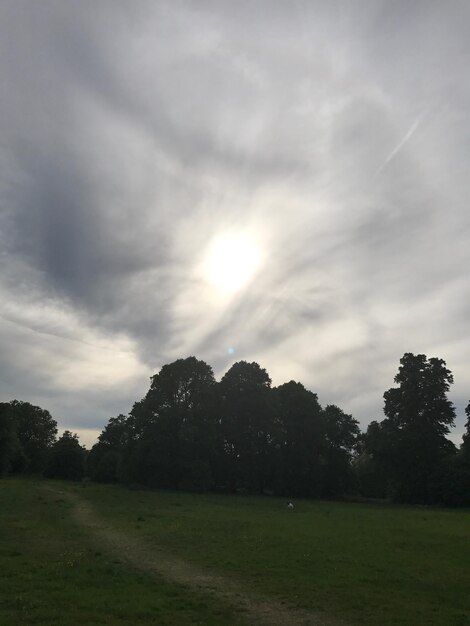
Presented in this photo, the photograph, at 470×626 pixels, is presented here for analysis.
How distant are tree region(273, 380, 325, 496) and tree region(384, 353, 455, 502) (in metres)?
11.2

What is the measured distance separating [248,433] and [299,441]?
8434 mm

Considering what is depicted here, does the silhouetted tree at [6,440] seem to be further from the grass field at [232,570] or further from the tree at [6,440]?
the grass field at [232,570]

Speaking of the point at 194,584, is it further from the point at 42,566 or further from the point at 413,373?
the point at 413,373

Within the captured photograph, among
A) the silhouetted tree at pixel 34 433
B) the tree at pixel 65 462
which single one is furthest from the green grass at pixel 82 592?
the silhouetted tree at pixel 34 433

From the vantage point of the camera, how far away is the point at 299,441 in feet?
251

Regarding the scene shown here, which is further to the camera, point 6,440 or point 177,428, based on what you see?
point 6,440

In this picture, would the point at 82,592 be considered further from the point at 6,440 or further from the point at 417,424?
the point at 6,440

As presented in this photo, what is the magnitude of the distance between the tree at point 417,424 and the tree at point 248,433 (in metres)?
18.6

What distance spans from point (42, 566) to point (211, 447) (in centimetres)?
5244

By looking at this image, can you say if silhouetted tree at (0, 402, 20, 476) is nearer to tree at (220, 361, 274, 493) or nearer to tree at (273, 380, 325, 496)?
tree at (220, 361, 274, 493)

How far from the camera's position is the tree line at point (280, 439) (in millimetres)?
67250

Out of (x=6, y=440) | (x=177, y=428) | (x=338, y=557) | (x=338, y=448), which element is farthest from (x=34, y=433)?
(x=338, y=557)

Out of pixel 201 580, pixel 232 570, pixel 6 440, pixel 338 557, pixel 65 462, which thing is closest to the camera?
pixel 201 580

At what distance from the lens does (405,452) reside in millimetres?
68250
